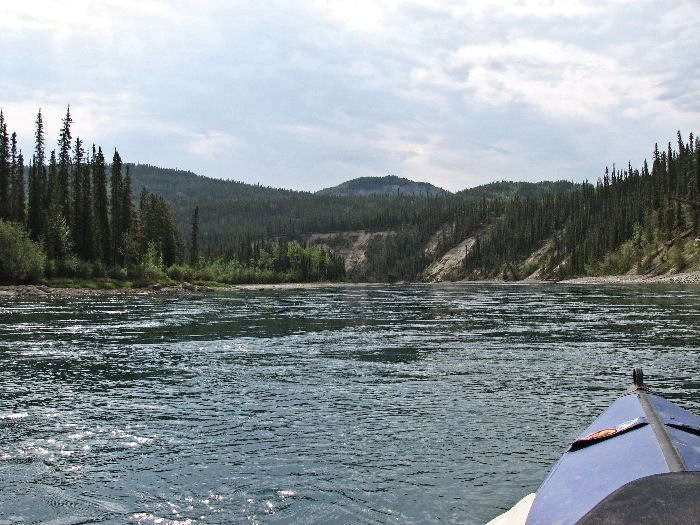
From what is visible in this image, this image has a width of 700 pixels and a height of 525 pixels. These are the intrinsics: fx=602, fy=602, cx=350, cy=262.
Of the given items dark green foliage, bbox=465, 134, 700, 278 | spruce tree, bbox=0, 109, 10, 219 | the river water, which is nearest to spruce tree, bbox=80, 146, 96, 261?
spruce tree, bbox=0, 109, 10, 219

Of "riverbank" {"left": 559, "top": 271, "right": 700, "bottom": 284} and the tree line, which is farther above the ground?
the tree line

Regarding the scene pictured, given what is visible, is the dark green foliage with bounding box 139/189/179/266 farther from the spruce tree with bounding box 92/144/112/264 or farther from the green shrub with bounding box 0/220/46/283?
the green shrub with bounding box 0/220/46/283

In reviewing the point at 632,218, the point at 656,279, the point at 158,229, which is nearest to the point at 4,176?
the point at 158,229

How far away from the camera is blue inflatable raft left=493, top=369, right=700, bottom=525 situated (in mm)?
4176

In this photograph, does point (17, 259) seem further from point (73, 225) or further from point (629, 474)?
point (629, 474)

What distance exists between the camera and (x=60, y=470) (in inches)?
419

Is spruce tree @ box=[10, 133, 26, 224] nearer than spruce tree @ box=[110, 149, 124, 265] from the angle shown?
Yes

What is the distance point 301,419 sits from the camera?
1416 centimetres

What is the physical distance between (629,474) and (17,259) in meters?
74.7

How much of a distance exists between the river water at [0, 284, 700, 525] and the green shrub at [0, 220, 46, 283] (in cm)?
4295

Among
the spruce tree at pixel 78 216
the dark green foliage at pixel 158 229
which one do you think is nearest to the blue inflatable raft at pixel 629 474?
the spruce tree at pixel 78 216

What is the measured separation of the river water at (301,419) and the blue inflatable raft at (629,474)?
2.77 m

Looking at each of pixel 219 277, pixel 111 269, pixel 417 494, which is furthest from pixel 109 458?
pixel 219 277

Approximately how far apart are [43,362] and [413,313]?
99.6ft
